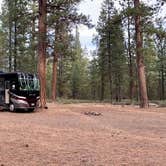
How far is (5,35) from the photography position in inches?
2271

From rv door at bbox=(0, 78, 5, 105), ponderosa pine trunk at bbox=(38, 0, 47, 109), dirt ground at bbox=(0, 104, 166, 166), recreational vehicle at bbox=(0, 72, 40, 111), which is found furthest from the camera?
ponderosa pine trunk at bbox=(38, 0, 47, 109)

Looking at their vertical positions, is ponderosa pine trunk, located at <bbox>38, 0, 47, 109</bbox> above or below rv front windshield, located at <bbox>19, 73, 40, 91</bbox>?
above

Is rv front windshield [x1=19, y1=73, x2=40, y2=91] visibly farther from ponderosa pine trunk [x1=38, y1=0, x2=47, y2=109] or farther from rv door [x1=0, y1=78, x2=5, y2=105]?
rv door [x1=0, y1=78, x2=5, y2=105]

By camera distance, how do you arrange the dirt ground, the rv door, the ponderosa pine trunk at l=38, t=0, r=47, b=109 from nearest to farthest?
the dirt ground < the rv door < the ponderosa pine trunk at l=38, t=0, r=47, b=109

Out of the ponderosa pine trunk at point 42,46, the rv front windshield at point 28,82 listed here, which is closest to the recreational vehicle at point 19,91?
the rv front windshield at point 28,82

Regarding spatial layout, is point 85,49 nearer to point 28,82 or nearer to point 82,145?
point 28,82

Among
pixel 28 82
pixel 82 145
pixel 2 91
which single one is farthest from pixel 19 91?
pixel 82 145

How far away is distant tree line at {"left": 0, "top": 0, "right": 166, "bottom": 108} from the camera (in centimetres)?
2822

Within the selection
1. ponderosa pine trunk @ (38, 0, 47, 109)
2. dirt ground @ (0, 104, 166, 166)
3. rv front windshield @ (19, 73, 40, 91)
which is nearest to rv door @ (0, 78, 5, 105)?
rv front windshield @ (19, 73, 40, 91)

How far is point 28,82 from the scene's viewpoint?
26.4 m

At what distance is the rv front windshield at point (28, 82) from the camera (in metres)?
26.1

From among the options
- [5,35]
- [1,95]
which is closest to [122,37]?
[5,35]

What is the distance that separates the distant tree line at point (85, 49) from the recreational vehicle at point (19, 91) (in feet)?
5.36

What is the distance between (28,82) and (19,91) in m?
0.84
